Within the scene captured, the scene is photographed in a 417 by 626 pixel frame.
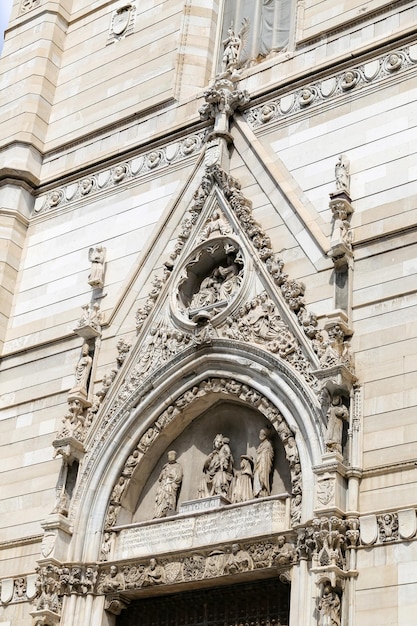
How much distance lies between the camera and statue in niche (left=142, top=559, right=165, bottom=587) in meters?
11.0

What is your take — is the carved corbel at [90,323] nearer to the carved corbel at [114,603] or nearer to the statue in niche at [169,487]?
the statue in niche at [169,487]

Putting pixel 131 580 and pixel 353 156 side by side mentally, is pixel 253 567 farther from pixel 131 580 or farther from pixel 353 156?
pixel 353 156

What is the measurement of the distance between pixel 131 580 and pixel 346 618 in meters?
2.60

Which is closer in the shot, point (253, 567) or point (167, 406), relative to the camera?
point (253, 567)

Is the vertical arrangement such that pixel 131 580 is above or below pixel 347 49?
below

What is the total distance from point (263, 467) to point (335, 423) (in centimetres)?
107

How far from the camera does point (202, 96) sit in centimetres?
1430

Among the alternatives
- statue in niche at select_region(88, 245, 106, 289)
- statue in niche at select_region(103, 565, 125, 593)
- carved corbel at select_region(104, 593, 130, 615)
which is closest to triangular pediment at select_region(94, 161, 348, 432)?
statue in niche at select_region(88, 245, 106, 289)

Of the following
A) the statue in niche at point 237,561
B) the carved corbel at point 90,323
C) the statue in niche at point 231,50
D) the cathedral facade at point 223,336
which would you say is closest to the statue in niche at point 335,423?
the cathedral facade at point 223,336

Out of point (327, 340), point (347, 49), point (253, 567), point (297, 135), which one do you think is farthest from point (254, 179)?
point (253, 567)

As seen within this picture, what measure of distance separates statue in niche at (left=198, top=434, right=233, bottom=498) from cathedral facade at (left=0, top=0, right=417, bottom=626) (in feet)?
0.10

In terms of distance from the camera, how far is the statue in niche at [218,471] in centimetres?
1127

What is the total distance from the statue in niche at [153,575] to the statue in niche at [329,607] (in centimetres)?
203

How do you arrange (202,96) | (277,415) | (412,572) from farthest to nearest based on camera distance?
(202,96), (277,415), (412,572)
